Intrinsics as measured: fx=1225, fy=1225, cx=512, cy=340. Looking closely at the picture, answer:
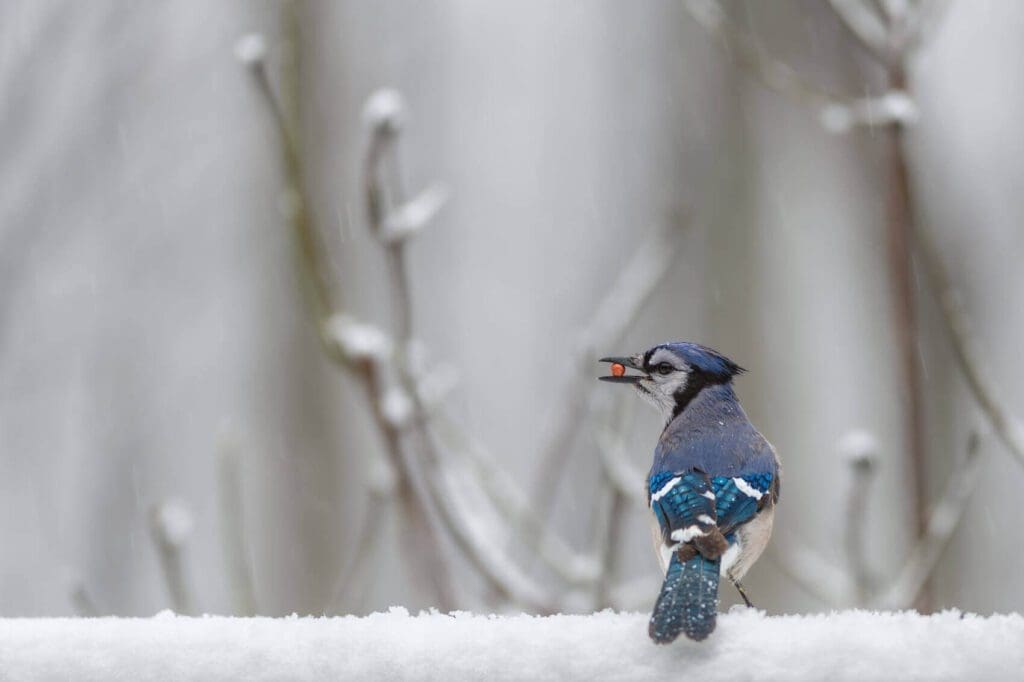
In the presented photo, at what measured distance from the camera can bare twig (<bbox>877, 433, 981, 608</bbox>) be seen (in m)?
3.22

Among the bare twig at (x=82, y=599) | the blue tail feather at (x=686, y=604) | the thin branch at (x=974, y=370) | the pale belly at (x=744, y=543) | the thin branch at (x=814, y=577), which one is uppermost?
the thin branch at (x=974, y=370)

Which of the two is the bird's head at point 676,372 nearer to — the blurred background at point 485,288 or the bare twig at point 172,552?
the blurred background at point 485,288

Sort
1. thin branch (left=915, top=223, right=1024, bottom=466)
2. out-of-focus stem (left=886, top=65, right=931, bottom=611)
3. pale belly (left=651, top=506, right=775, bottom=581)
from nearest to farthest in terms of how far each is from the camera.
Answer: pale belly (left=651, top=506, right=775, bottom=581) → thin branch (left=915, top=223, right=1024, bottom=466) → out-of-focus stem (left=886, top=65, right=931, bottom=611)

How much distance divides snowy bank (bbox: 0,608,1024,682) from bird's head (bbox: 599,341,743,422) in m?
1.99

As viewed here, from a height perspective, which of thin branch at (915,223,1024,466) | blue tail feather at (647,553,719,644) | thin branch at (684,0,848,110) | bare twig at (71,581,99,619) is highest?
thin branch at (684,0,848,110)

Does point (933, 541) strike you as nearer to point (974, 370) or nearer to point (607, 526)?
point (974, 370)

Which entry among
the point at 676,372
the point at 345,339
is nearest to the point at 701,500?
the point at 676,372

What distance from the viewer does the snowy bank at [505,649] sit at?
145 cm

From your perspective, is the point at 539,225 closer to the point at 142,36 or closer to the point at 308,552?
the point at 308,552

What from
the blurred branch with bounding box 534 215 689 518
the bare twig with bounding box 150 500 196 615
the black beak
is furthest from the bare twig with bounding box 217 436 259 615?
the black beak

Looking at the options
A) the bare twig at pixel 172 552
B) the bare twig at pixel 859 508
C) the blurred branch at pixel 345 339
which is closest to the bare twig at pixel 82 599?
the bare twig at pixel 172 552

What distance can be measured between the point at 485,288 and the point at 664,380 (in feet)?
39.3

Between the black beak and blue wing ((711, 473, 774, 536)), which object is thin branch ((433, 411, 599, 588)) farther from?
blue wing ((711, 473, 774, 536))

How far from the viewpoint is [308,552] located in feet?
29.1
